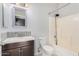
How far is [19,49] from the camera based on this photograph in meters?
1.54

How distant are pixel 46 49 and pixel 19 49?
369 millimetres

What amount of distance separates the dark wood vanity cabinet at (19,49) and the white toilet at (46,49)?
141 mm

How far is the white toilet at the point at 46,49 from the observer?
1580 millimetres

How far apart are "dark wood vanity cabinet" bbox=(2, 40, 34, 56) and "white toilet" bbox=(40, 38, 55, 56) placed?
0.14m

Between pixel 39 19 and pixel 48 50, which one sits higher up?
pixel 39 19

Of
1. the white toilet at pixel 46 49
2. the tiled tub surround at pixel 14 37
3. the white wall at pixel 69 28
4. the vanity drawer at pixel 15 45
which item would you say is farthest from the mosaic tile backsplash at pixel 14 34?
the white wall at pixel 69 28

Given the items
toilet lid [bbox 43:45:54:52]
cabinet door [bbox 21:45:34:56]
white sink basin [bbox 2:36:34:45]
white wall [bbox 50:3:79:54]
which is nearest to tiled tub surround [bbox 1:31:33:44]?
white sink basin [bbox 2:36:34:45]

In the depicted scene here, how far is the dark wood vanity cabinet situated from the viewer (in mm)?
1482

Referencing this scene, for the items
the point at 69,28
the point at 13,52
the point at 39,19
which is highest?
the point at 39,19

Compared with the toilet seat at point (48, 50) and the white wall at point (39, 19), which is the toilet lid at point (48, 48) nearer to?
the toilet seat at point (48, 50)

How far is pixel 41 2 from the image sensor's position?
5.11 ft

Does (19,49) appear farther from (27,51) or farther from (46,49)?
(46,49)

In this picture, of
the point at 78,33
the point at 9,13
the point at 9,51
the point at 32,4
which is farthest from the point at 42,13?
the point at 9,51

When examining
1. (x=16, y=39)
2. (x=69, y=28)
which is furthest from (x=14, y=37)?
(x=69, y=28)
